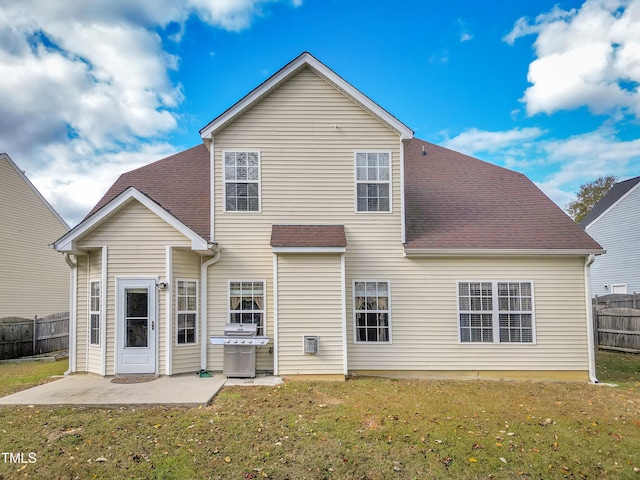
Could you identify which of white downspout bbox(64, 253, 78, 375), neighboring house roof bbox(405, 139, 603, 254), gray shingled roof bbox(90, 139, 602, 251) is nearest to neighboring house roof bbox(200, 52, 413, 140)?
gray shingled roof bbox(90, 139, 602, 251)

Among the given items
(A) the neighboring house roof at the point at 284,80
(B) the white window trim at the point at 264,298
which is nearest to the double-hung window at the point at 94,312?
(B) the white window trim at the point at 264,298

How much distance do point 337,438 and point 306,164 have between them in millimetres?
6661

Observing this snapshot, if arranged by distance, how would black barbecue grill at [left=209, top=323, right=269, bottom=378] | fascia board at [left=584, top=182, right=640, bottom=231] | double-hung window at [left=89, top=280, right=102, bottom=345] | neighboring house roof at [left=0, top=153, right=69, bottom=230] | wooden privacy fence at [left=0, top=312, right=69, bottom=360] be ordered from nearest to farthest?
black barbecue grill at [left=209, top=323, right=269, bottom=378] < double-hung window at [left=89, top=280, right=102, bottom=345] < wooden privacy fence at [left=0, top=312, right=69, bottom=360] < neighboring house roof at [left=0, top=153, right=69, bottom=230] < fascia board at [left=584, top=182, right=640, bottom=231]

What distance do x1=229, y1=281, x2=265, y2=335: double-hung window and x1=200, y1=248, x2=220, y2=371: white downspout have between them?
620 mm

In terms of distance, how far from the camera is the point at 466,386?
8773mm

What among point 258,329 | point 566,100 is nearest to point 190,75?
point 258,329

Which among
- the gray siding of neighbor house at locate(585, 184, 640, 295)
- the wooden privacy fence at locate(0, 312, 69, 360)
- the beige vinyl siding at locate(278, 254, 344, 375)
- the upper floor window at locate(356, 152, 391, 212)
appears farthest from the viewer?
the gray siding of neighbor house at locate(585, 184, 640, 295)

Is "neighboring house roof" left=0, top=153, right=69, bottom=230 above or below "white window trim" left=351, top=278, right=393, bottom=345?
above

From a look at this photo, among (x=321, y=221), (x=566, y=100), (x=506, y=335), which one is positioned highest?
(x=566, y=100)

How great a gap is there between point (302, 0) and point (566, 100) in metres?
14.0

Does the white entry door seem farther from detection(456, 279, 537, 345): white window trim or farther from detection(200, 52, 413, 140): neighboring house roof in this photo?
detection(456, 279, 537, 345): white window trim

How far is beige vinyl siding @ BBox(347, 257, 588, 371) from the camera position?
973 cm

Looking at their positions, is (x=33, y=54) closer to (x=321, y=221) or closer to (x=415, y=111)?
(x=321, y=221)

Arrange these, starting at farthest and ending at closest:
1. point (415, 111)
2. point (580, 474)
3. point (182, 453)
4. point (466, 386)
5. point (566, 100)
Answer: point (566, 100), point (415, 111), point (466, 386), point (182, 453), point (580, 474)
